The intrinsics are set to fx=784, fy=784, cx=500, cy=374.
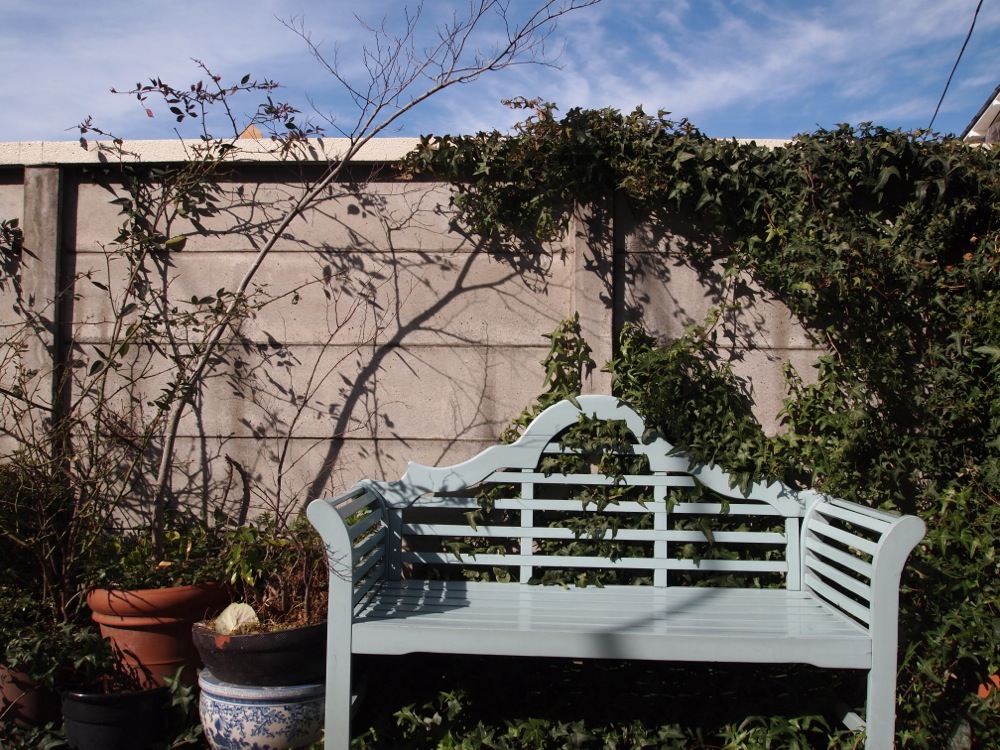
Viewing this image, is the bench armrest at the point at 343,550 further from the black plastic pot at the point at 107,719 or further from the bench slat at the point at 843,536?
the bench slat at the point at 843,536

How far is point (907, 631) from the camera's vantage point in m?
2.84

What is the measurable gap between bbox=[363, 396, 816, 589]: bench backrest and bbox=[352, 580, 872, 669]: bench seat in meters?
0.18

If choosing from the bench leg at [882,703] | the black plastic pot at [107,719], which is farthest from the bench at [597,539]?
the black plastic pot at [107,719]

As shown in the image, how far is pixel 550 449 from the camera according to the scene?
2.94 metres

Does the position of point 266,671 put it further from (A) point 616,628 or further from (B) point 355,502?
(A) point 616,628

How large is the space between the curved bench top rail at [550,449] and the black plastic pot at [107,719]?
109cm

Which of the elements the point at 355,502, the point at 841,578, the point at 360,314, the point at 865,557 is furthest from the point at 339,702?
→ the point at 865,557

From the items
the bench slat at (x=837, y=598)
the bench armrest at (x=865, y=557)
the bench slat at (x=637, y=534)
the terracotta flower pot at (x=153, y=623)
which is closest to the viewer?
the bench armrest at (x=865, y=557)

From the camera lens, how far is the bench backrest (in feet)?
9.55

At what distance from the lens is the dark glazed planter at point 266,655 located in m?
2.56

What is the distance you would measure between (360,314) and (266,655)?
4.56 feet

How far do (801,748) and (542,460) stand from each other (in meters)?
1.28

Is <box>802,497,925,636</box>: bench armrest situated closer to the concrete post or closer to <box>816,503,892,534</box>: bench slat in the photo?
<box>816,503,892,534</box>: bench slat

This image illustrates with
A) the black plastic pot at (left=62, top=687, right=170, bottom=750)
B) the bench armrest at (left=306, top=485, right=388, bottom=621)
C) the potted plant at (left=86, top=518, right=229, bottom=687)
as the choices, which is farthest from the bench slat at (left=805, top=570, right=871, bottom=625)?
the black plastic pot at (left=62, top=687, right=170, bottom=750)
